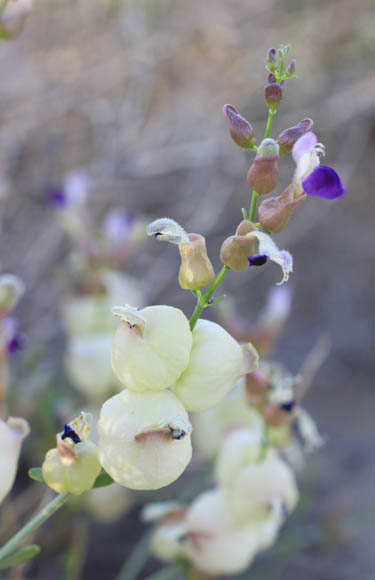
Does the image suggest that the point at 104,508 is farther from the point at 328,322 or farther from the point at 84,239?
the point at 328,322

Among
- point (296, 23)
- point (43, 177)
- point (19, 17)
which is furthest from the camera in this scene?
point (296, 23)

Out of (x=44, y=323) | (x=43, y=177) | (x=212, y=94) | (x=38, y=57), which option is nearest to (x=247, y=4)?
(x=212, y=94)

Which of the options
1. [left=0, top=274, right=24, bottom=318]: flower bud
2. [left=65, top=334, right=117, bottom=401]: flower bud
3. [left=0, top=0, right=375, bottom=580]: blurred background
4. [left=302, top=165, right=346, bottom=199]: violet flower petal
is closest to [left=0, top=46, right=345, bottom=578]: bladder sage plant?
[left=302, top=165, right=346, bottom=199]: violet flower petal

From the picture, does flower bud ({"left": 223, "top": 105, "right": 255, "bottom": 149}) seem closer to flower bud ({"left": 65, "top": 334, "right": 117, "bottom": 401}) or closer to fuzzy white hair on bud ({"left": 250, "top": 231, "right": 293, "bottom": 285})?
fuzzy white hair on bud ({"left": 250, "top": 231, "right": 293, "bottom": 285})

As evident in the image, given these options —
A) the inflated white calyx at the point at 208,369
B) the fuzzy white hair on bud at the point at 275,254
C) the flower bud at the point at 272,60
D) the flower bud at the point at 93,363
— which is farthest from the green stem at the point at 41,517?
the flower bud at the point at 93,363

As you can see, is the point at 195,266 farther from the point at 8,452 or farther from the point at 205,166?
the point at 205,166

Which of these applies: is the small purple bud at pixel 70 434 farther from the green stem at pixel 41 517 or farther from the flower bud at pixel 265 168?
the flower bud at pixel 265 168
